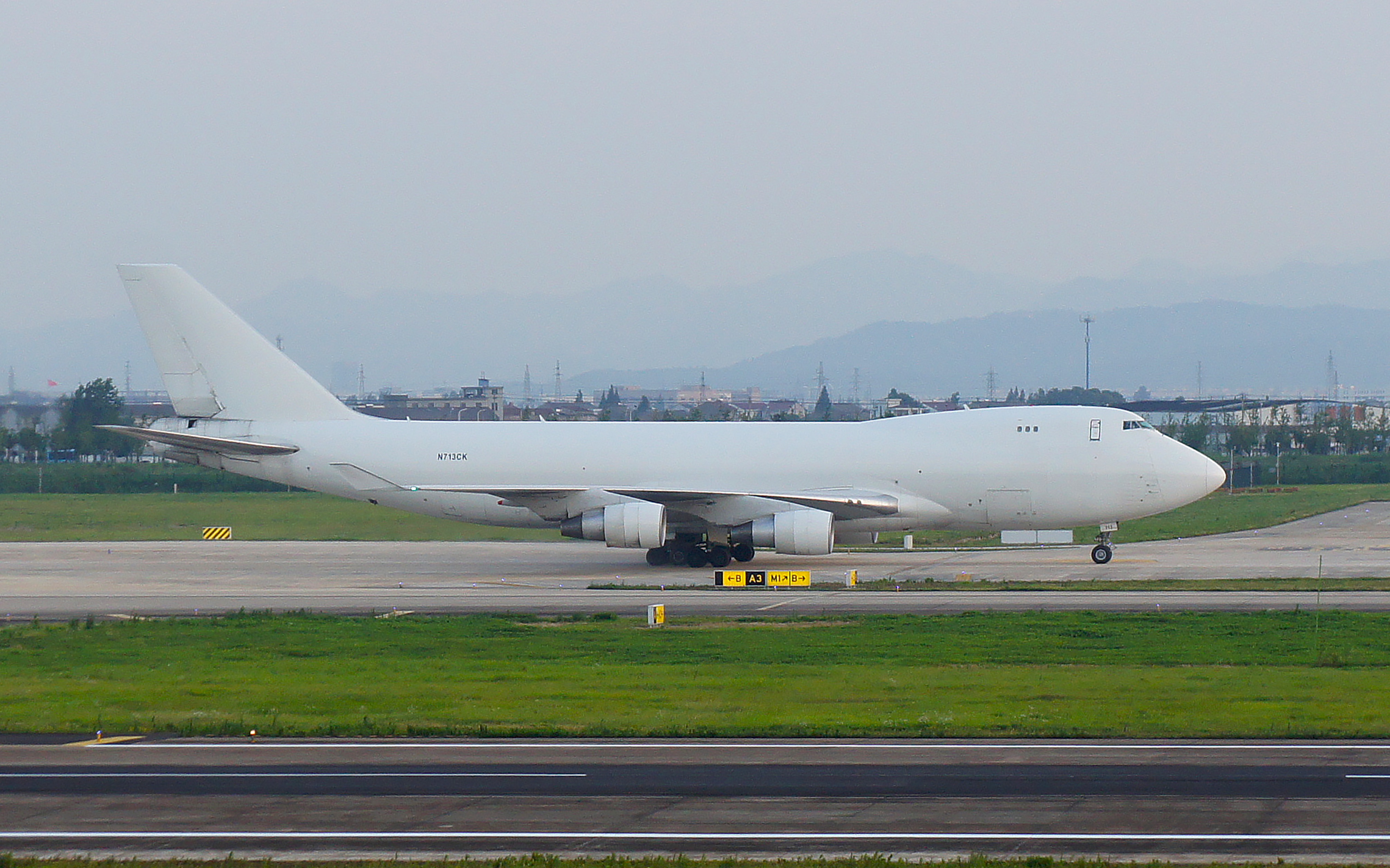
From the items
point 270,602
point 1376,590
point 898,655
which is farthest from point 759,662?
point 1376,590

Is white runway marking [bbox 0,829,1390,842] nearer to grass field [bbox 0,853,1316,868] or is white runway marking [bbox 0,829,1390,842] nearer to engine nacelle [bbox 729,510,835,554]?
grass field [bbox 0,853,1316,868]

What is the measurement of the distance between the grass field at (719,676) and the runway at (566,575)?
8.49 ft

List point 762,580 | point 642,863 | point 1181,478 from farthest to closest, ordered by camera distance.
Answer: point 1181,478 → point 762,580 → point 642,863

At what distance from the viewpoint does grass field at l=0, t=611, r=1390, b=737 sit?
16.8m

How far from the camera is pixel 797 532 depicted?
119 feet

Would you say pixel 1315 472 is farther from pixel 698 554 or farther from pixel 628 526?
pixel 628 526

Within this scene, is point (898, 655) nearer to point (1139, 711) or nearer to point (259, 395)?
point (1139, 711)

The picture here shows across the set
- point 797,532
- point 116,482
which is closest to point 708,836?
point 797,532

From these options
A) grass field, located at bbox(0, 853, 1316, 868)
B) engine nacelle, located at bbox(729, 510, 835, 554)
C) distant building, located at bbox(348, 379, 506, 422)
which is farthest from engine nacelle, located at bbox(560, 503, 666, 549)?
distant building, located at bbox(348, 379, 506, 422)

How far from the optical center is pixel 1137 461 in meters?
37.4

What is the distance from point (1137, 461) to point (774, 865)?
29059 mm

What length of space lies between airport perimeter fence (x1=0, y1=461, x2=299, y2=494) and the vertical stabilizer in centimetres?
2988

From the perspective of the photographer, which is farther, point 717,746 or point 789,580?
point 789,580

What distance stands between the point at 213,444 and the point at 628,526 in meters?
12.3
